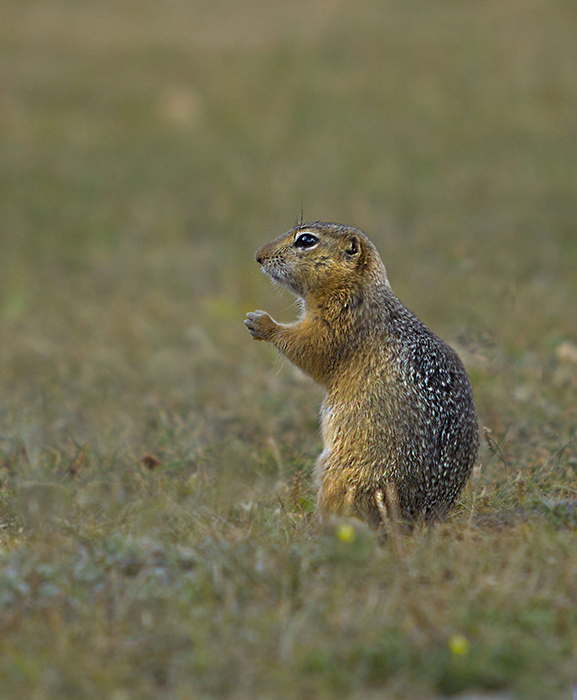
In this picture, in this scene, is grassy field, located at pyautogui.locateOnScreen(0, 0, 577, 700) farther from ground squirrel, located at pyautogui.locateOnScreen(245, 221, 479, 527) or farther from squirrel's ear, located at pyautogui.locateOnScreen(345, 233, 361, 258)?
squirrel's ear, located at pyautogui.locateOnScreen(345, 233, 361, 258)

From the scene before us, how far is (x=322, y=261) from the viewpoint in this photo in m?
4.59

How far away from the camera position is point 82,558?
3150 mm

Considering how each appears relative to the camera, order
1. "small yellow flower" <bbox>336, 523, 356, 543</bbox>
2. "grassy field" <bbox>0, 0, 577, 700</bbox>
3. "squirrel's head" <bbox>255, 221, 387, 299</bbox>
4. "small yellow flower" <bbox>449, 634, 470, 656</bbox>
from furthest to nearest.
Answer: "squirrel's head" <bbox>255, 221, 387, 299</bbox> → "small yellow flower" <bbox>336, 523, 356, 543</bbox> → "grassy field" <bbox>0, 0, 577, 700</bbox> → "small yellow flower" <bbox>449, 634, 470, 656</bbox>

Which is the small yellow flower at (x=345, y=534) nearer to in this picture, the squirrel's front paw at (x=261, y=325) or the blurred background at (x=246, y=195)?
the squirrel's front paw at (x=261, y=325)

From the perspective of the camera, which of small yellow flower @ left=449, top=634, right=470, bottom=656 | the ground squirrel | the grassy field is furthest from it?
the ground squirrel

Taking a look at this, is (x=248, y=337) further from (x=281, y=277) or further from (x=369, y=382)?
(x=369, y=382)

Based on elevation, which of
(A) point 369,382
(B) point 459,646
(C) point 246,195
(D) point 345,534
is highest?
(C) point 246,195

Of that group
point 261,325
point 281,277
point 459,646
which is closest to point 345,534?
point 459,646

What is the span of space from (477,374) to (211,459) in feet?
6.81

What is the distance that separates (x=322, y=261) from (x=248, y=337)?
12.9ft

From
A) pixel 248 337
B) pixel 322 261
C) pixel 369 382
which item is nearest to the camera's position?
pixel 369 382

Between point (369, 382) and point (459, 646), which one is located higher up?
point (369, 382)

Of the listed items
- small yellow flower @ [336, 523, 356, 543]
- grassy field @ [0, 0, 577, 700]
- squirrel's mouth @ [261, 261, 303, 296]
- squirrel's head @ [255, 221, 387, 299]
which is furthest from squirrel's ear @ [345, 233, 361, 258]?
small yellow flower @ [336, 523, 356, 543]

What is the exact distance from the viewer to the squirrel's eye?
4.65 metres
